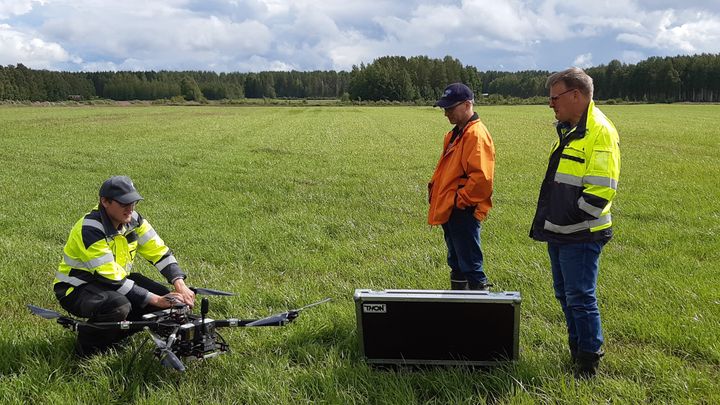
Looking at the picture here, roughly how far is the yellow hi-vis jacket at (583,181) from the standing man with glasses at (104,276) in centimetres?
320

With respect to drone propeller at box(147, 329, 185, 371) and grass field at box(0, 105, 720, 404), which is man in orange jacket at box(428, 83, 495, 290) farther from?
drone propeller at box(147, 329, 185, 371)

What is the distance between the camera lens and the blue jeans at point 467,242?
17.5 ft

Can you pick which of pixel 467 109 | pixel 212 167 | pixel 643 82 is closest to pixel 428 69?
pixel 643 82

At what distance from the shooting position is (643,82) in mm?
129875

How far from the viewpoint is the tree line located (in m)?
126

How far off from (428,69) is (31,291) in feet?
483

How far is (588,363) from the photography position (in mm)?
4047

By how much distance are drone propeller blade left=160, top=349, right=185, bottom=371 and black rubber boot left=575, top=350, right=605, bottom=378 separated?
2.93 m

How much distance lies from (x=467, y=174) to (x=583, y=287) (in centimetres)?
162

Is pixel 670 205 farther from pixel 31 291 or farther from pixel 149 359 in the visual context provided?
pixel 31 291

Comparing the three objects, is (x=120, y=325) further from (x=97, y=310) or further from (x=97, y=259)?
(x=97, y=259)

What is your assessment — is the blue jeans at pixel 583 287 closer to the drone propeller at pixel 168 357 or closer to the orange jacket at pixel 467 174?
the orange jacket at pixel 467 174

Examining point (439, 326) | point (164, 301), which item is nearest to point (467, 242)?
point (439, 326)

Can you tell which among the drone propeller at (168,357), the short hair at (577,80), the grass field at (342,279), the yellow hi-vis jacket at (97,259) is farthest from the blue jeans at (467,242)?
the yellow hi-vis jacket at (97,259)
